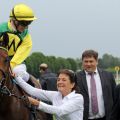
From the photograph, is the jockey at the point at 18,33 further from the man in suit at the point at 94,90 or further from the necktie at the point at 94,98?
the necktie at the point at 94,98

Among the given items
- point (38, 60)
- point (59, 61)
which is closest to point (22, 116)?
point (38, 60)

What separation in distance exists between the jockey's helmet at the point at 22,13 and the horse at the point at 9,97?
36cm

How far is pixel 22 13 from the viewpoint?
689 cm

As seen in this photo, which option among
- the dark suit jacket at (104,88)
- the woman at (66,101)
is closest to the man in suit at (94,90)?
the dark suit jacket at (104,88)

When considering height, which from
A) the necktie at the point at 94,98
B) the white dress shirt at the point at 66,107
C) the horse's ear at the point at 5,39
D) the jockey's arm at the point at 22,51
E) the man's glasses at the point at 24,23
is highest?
the man's glasses at the point at 24,23

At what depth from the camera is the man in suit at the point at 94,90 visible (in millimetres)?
7098

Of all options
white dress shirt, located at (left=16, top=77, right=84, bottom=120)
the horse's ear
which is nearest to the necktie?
white dress shirt, located at (left=16, top=77, right=84, bottom=120)

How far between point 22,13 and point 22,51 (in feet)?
2.51

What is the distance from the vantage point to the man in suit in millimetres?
7098

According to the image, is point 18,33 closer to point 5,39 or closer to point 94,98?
point 5,39

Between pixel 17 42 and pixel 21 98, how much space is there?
1318 mm

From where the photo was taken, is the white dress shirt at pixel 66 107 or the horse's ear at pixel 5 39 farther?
the horse's ear at pixel 5 39

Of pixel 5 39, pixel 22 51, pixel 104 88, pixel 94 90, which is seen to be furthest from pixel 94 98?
pixel 5 39

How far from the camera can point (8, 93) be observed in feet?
20.5
